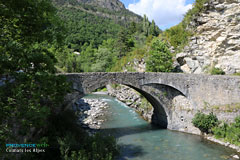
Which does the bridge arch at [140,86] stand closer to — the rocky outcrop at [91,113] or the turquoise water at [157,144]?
the turquoise water at [157,144]

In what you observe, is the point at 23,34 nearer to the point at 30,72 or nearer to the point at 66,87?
the point at 30,72

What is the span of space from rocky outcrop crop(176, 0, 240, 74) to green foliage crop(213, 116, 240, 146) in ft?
28.5

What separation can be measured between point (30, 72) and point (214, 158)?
33.5 feet

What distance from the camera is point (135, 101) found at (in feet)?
76.6

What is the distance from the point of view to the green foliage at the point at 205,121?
13.6m

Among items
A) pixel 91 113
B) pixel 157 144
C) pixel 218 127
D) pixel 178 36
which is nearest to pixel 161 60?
pixel 178 36

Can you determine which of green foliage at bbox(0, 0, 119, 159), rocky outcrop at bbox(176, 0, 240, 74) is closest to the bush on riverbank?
rocky outcrop at bbox(176, 0, 240, 74)

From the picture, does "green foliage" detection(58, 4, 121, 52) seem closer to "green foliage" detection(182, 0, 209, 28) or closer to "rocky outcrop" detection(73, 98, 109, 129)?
"rocky outcrop" detection(73, 98, 109, 129)

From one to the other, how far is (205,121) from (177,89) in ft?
9.66

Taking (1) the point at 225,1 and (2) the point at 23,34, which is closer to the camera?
(2) the point at 23,34

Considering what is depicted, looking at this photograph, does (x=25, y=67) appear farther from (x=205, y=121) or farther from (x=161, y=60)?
(x=161, y=60)

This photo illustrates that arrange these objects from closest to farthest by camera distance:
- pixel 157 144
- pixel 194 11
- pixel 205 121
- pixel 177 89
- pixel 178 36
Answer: pixel 157 144 < pixel 205 121 < pixel 177 89 < pixel 194 11 < pixel 178 36

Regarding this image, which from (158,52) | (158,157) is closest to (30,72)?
(158,157)

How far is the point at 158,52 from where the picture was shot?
2312 cm
